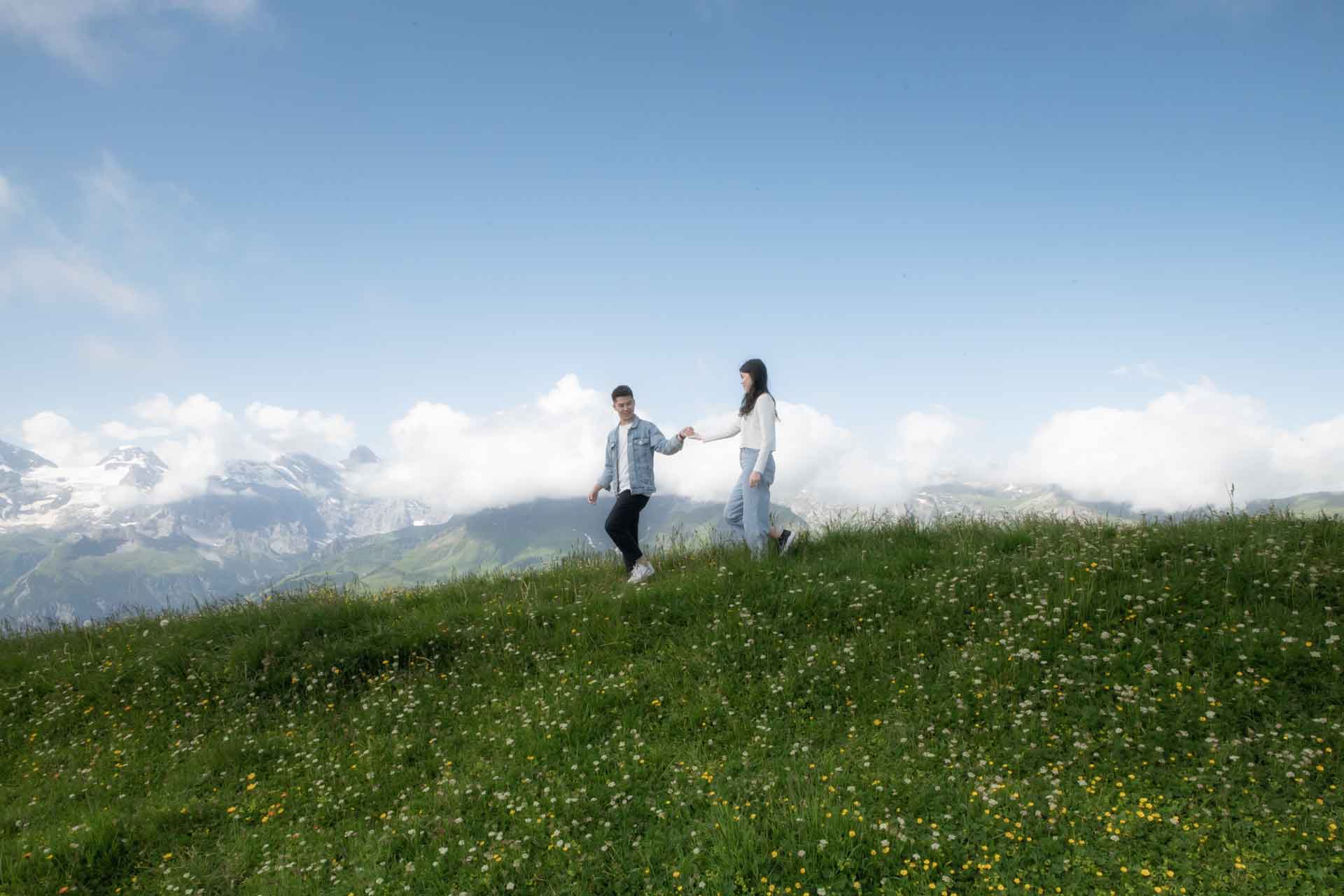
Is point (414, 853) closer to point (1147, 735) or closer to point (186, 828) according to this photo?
point (186, 828)

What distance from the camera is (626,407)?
12.2 m

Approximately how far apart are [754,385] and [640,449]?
223 centimetres

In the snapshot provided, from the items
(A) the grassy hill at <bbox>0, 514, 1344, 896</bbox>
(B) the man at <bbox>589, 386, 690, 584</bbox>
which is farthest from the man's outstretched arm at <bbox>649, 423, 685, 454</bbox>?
(A) the grassy hill at <bbox>0, 514, 1344, 896</bbox>

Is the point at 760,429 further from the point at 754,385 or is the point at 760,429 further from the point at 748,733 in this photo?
the point at 748,733

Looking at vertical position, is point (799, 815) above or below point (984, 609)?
below

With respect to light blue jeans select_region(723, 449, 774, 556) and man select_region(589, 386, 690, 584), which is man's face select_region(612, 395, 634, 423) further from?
light blue jeans select_region(723, 449, 774, 556)

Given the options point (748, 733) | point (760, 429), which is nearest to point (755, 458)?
point (760, 429)

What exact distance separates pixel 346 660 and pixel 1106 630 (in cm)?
907

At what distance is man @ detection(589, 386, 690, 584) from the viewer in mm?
11969

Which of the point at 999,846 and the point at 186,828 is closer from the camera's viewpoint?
the point at 999,846

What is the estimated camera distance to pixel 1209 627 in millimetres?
7723

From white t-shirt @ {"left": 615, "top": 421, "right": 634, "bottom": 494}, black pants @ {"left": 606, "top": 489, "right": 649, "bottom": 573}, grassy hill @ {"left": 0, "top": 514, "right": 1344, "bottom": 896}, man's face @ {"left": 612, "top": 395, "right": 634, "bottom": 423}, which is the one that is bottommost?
grassy hill @ {"left": 0, "top": 514, "right": 1344, "bottom": 896}

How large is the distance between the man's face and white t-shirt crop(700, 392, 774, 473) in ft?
5.10

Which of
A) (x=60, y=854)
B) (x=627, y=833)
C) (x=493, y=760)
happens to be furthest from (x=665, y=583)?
(x=60, y=854)
